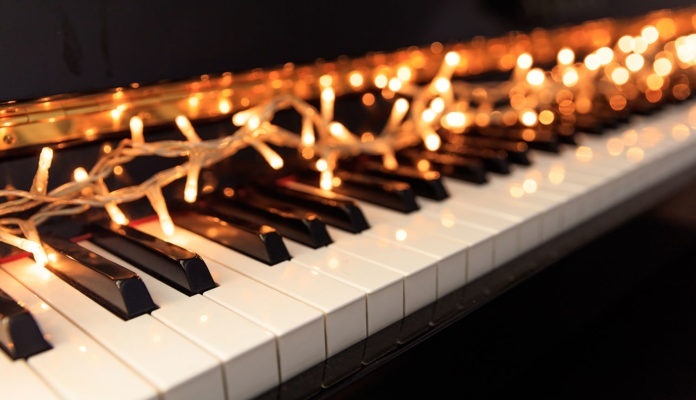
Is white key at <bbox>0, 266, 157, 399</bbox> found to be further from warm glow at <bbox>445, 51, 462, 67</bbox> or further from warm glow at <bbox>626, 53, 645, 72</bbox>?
warm glow at <bbox>626, 53, 645, 72</bbox>

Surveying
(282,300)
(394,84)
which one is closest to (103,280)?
(282,300)

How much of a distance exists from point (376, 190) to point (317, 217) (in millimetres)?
179

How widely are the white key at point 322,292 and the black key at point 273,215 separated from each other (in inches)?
2.7

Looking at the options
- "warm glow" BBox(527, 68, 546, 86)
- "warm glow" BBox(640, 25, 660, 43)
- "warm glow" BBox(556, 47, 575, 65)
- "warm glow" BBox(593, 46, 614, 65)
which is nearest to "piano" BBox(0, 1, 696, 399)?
"warm glow" BBox(527, 68, 546, 86)

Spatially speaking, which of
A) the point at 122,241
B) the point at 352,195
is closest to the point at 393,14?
the point at 352,195

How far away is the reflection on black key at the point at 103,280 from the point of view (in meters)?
0.67

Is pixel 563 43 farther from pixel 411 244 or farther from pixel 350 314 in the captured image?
pixel 350 314

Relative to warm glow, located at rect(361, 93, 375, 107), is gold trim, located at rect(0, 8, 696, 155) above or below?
above

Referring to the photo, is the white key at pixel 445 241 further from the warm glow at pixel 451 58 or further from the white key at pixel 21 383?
the warm glow at pixel 451 58

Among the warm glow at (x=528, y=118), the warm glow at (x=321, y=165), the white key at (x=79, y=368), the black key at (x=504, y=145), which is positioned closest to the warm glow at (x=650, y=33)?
the warm glow at (x=528, y=118)

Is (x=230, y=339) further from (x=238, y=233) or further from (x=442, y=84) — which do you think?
(x=442, y=84)

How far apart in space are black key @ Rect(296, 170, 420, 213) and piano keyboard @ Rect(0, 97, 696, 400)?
17mm

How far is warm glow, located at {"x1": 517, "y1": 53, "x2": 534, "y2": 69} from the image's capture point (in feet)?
5.41

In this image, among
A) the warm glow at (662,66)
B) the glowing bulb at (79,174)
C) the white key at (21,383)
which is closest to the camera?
the white key at (21,383)
